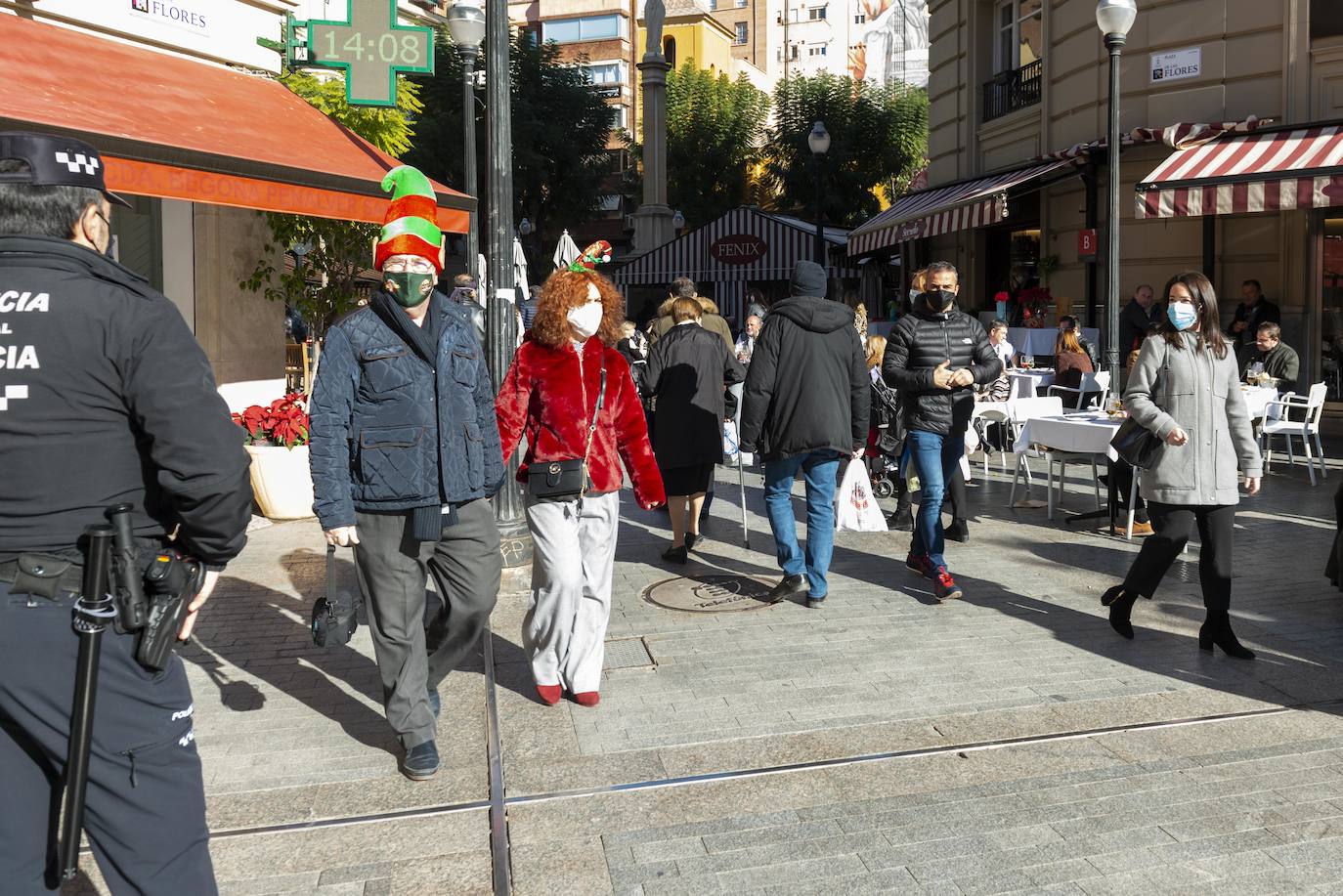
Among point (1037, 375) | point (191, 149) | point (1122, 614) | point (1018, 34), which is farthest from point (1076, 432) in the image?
point (1018, 34)

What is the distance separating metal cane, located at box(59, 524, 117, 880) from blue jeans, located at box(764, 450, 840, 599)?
4.56 metres

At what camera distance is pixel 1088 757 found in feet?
14.3

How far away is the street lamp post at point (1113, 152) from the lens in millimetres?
11125

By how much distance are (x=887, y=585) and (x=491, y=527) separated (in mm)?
3325

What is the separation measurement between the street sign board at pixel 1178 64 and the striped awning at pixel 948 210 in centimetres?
153

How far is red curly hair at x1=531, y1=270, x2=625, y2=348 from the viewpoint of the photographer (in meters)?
5.04

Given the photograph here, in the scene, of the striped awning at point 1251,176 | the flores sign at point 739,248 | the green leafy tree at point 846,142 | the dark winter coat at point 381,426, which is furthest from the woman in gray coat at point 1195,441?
the green leafy tree at point 846,142

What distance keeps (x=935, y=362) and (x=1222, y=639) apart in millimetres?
2338

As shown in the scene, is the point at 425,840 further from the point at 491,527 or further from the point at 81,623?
Result: the point at 81,623

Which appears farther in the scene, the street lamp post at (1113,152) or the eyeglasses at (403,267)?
the street lamp post at (1113,152)

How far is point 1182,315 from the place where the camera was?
567 centimetres

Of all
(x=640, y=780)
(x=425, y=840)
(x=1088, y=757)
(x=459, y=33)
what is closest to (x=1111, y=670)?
(x=1088, y=757)

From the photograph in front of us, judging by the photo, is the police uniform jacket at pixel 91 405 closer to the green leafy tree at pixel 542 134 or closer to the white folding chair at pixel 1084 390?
the white folding chair at pixel 1084 390

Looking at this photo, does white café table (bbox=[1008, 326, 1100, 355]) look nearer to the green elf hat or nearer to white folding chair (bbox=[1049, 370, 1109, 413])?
white folding chair (bbox=[1049, 370, 1109, 413])
